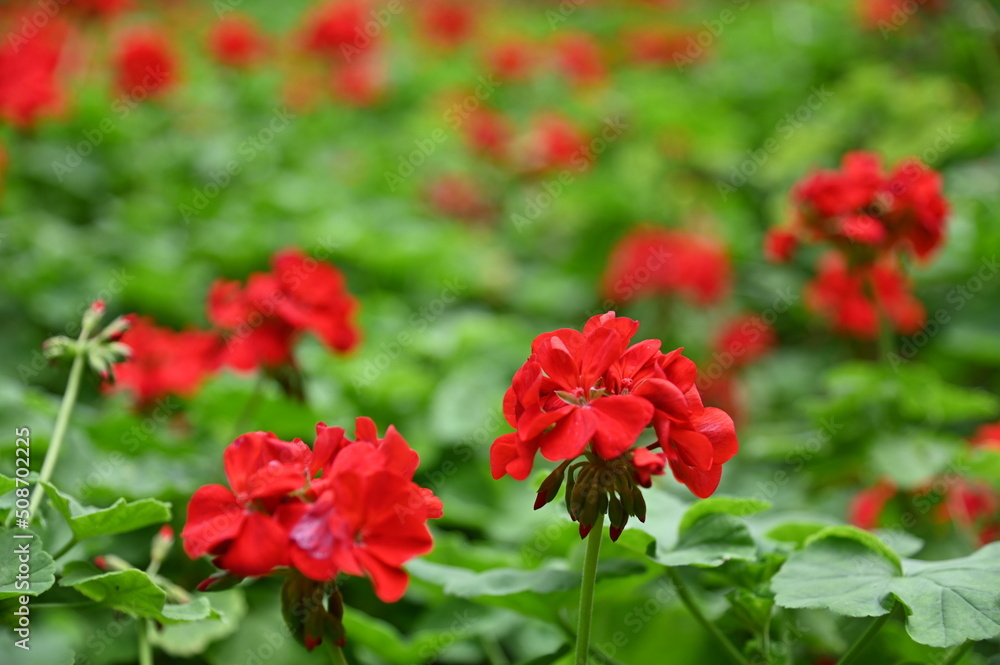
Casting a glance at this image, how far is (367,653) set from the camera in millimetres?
1741

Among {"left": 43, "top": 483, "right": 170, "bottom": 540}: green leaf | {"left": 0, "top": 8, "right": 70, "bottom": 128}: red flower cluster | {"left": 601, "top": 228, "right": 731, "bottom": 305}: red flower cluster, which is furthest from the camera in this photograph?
{"left": 601, "top": 228, "right": 731, "bottom": 305}: red flower cluster

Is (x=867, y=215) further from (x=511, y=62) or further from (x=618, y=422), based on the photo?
(x=511, y=62)

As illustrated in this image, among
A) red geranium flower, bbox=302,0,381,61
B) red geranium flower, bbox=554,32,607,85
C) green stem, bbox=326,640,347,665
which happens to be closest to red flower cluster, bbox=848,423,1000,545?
green stem, bbox=326,640,347,665

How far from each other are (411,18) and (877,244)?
562cm

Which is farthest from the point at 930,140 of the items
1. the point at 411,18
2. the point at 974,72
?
the point at 411,18

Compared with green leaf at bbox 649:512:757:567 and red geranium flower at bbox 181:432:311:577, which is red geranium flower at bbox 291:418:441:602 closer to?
red geranium flower at bbox 181:432:311:577

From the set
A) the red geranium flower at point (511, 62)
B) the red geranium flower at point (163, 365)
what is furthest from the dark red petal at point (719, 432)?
the red geranium flower at point (511, 62)

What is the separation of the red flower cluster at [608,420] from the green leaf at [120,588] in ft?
1.58

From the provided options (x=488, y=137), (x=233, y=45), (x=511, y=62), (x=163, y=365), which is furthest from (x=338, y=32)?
(x=163, y=365)

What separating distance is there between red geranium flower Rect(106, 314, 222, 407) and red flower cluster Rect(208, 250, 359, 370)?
0.21 m

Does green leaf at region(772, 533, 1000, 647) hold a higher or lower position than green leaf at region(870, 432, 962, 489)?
higher

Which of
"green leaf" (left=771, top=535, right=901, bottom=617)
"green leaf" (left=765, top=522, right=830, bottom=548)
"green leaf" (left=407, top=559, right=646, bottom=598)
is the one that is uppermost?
"green leaf" (left=771, top=535, right=901, bottom=617)

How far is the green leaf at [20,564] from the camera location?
1.07m

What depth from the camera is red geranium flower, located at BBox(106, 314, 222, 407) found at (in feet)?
6.68
